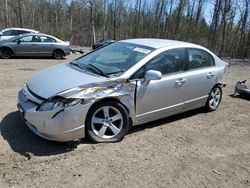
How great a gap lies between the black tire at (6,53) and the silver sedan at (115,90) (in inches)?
403

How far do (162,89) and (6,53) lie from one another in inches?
456

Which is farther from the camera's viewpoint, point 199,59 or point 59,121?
point 199,59

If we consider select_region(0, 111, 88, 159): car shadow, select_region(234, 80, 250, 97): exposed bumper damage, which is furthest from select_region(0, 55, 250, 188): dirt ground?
select_region(234, 80, 250, 97): exposed bumper damage

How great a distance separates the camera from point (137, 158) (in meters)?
4.09

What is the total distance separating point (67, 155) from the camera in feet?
13.2

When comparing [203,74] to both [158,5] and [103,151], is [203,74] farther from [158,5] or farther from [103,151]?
[158,5]

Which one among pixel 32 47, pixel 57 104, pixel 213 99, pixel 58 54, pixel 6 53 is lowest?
pixel 58 54

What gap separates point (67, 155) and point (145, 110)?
4.91 ft

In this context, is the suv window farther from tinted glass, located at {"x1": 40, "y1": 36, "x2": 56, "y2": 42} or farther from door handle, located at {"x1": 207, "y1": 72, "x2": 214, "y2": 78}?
tinted glass, located at {"x1": 40, "y1": 36, "x2": 56, "y2": 42}

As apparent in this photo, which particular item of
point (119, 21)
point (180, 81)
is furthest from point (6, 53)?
point (119, 21)

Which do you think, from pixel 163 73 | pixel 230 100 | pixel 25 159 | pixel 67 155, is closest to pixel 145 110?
pixel 163 73

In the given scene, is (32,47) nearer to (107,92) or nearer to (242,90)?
(242,90)

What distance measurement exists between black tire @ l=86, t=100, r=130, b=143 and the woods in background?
1042 inches

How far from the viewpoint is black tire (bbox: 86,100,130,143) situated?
4.23 m
